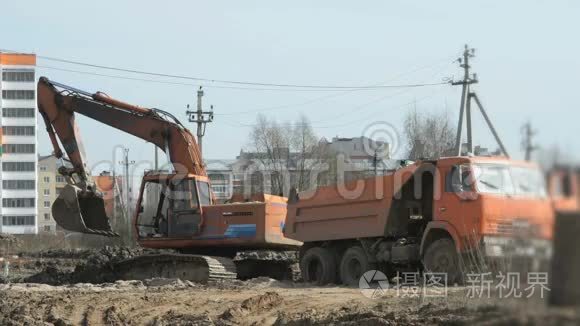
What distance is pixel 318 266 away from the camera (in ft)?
56.6

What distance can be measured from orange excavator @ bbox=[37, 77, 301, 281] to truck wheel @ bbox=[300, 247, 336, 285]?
4.95 feet

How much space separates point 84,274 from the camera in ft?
67.4

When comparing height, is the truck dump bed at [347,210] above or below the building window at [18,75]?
below

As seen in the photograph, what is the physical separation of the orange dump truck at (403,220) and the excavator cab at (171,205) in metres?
2.58

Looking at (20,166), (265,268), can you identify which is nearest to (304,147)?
(265,268)

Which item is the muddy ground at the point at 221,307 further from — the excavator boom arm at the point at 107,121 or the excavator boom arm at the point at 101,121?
the excavator boom arm at the point at 107,121

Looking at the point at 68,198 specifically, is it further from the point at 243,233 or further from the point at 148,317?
the point at 148,317

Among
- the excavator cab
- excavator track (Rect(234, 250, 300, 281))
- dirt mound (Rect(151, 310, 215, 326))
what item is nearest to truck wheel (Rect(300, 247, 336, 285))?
excavator track (Rect(234, 250, 300, 281))

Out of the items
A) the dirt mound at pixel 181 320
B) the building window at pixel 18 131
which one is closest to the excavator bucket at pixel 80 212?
the dirt mound at pixel 181 320

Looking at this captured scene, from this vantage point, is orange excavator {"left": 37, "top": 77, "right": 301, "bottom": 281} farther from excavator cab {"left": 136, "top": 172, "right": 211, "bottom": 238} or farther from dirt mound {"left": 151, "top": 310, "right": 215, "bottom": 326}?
dirt mound {"left": 151, "top": 310, "right": 215, "bottom": 326}

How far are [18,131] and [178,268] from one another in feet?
270

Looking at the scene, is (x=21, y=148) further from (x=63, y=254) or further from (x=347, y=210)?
(x=347, y=210)

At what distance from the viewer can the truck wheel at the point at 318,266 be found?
662 inches

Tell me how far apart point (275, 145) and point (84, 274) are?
31.5 m
